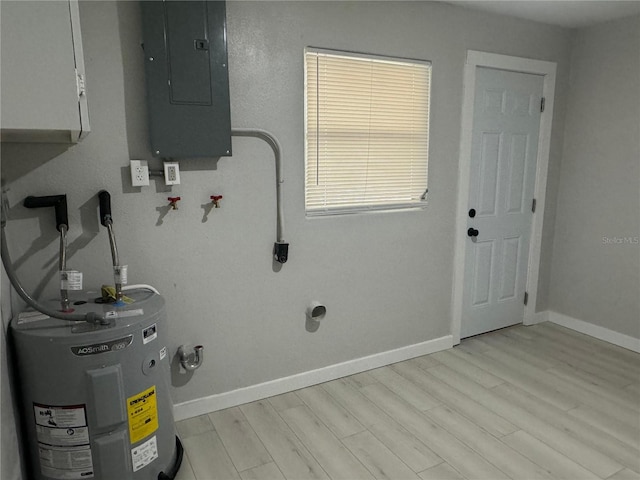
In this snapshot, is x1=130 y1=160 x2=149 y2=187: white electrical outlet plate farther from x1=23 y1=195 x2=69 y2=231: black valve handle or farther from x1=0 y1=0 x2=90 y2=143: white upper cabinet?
x1=0 y1=0 x2=90 y2=143: white upper cabinet

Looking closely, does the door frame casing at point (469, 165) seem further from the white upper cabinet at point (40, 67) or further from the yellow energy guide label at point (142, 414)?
the white upper cabinet at point (40, 67)

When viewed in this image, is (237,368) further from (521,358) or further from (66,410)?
(521,358)

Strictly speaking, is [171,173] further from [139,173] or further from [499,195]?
[499,195]

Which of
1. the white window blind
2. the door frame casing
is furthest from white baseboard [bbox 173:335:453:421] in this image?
the white window blind

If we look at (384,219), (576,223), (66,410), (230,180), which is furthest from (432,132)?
(66,410)

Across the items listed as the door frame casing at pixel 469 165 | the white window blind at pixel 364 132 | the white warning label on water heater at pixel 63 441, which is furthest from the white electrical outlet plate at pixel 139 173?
the door frame casing at pixel 469 165

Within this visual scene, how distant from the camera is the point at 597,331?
352 centimetres

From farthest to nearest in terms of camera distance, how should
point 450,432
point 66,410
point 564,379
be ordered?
point 564,379 < point 450,432 < point 66,410

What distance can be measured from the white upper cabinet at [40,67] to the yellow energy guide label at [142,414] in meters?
1.08

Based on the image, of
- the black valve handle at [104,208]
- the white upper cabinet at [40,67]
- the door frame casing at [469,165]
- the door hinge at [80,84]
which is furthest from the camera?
the door frame casing at [469,165]

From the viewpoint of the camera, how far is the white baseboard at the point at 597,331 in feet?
10.8

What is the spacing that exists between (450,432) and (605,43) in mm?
3111

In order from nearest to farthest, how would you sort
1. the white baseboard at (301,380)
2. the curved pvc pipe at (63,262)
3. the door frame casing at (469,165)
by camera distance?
the curved pvc pipe at (63,262) → the white baseboard at (301,380) → the door frame casing at (469,165)

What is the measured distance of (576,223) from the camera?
11.8 feet
